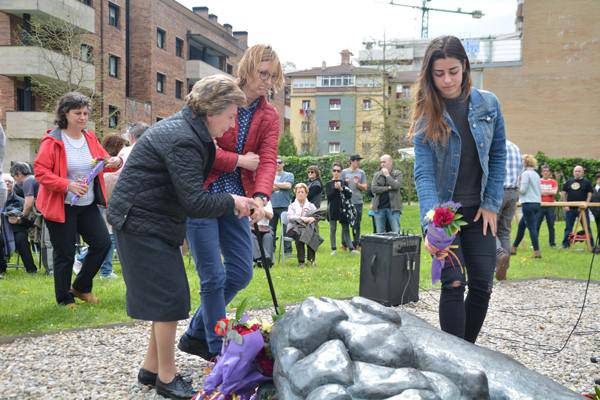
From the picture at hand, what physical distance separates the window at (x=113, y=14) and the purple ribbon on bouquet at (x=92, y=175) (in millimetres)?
29499

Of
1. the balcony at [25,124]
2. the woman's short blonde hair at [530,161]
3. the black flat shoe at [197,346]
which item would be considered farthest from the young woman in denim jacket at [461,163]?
the balcony at [25,124]

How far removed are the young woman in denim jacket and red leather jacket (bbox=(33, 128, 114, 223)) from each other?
354 centimetres

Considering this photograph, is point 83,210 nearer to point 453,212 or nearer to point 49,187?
point 49,187

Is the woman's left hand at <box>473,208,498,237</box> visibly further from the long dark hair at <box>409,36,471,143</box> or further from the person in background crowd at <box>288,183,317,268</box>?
the person in background crowd at <box>288,183,317,268</box>

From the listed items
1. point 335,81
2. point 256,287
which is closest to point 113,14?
point 256,287

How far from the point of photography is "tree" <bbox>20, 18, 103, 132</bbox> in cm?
2173

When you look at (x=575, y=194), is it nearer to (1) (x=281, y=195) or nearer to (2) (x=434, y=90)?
(1) (x=281, y=195)

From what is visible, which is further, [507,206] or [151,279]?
[507,206]

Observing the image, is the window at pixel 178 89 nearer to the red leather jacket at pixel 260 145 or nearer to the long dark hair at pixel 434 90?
the red leather jacket at pixel 260 145

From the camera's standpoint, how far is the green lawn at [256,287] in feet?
17.4

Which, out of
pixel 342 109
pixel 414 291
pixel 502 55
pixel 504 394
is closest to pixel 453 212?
pixel 504 394

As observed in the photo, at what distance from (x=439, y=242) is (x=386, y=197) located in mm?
8843

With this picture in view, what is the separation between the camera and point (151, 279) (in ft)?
10.0

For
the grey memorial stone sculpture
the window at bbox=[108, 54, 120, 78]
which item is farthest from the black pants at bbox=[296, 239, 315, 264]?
the window at bbox=[108, 54, 120, 78]
